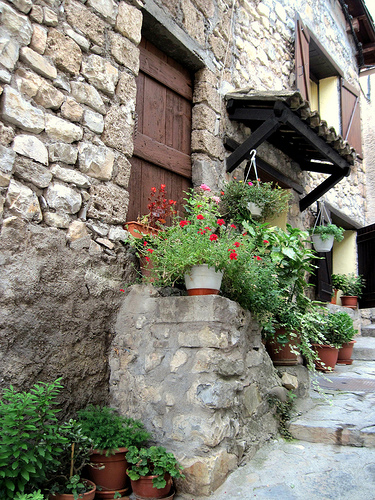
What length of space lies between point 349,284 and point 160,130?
17.3 ft

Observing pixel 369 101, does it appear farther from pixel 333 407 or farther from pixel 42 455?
pixel 42 455

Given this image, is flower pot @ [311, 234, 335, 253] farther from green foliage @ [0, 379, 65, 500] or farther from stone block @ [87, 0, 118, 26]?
green foliage @ [0, 379, 65, 500]

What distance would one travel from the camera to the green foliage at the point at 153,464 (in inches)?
99.3

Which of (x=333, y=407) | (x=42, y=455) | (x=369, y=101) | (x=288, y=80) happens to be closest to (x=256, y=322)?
(x=333, y=407)

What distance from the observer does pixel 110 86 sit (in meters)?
3.32

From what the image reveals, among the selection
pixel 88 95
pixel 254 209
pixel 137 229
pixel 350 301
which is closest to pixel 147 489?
pixel 137 229

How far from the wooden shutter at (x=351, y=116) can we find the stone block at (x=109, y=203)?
19.2 feet

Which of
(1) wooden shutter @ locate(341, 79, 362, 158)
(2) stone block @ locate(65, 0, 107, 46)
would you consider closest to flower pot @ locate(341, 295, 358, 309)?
(1) wooden shutter @ locate(341, 79, 362, 158)

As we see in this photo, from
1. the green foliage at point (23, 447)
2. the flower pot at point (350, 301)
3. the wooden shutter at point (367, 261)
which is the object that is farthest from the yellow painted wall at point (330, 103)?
the green foliage at point (23, 447)

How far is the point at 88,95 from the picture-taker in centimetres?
315

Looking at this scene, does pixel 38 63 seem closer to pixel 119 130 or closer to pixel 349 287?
pixel 119 130

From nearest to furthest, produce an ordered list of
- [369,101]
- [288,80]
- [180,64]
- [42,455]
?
[42,455], [180,64], [288,80], [369,101]

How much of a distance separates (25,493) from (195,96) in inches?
145

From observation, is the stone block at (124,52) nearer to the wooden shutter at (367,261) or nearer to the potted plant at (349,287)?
the potted plant at (349,287)
